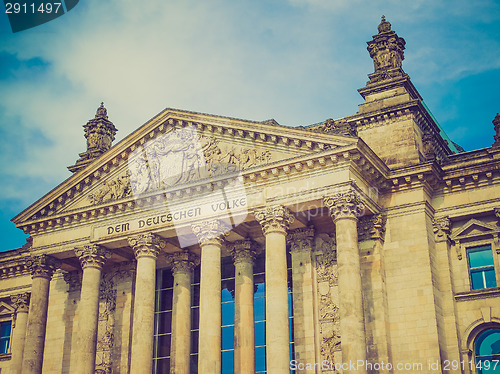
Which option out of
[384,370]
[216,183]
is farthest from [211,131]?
[384,370]

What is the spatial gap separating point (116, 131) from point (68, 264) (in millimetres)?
9623

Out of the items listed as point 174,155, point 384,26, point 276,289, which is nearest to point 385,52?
point 384,26

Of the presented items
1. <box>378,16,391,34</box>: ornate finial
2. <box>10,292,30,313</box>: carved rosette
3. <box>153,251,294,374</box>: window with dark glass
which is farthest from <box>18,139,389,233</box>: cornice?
<box>378,16,391,34</box>: ornate finial

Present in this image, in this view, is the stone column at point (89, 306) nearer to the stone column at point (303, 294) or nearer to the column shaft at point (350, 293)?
the stone column at point (303, 294)

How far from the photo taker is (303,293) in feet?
107

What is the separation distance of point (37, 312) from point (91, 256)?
4205mm

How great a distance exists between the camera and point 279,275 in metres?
30.0

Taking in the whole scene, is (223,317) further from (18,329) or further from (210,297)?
(18,329)

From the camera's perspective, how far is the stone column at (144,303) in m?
32.1

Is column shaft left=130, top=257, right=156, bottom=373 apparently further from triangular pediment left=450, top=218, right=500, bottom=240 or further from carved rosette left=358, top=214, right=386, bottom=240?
triangular pediment left=450, top=218, right=500, bottom=240

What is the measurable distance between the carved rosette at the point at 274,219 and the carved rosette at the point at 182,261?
6.23m

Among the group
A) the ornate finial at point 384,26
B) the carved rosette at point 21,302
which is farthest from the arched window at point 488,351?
the carved rosette at point 21,302

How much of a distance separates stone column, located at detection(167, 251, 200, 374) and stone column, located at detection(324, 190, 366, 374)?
9.17 m

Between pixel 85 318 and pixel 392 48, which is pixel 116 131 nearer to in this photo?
pixel 85 318
